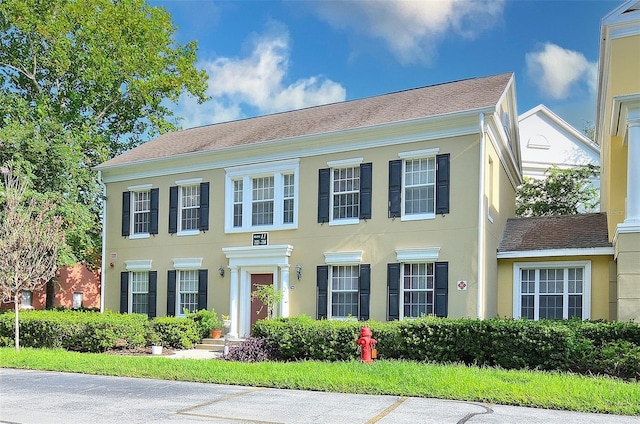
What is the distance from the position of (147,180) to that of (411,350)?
11.3 metres

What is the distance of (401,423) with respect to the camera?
7.59 meters

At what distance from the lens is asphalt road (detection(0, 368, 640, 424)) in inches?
309

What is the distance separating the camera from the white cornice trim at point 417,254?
1525cm

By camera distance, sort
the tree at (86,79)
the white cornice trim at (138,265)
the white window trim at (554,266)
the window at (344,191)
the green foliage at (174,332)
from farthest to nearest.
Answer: the tree at (86,79) → the white cornice trim at (138,265) → the green foliage at (174,332) → the window at (344,191) → the white window trim at (554,266)

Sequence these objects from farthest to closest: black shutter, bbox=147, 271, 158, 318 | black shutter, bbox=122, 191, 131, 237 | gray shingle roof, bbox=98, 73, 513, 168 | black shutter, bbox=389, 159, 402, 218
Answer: black shutter, bbox=122, 191, 131, 237 < black shutter, bbox=147, 271, 158, 318 < gray shingle roof, bbox=98, 73, 513, 168 < black shutter, bbox=389, 159, 402, 218

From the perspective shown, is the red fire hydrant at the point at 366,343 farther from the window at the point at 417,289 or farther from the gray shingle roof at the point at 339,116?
the gray shingle roof at the point at 339,116

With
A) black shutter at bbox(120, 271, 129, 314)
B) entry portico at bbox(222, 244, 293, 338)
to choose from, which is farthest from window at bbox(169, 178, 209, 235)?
black shutter at bbox(120, 271, 129, 314)

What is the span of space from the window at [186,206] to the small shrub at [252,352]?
5.71 metres

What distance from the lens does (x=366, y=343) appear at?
1216cm

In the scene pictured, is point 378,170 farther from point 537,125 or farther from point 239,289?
point 537,125

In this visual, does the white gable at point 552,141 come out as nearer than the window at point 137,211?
No

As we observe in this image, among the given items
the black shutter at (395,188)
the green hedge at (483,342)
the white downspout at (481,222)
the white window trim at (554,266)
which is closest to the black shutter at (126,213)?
the green hedge at (483,342)

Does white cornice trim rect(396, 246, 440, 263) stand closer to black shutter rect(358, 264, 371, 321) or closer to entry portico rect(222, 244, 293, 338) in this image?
black shutter rect(358, 264, 371, 321)

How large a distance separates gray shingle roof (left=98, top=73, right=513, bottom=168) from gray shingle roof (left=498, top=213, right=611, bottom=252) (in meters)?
4.02
